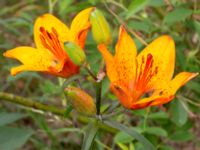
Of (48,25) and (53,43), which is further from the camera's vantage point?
(48,25)

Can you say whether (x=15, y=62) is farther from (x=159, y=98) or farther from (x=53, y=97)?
(x=159, y=98)

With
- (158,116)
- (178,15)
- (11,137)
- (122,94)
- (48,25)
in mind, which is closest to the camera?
(122,94)

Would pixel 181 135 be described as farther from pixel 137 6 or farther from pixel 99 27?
pixel 99 27

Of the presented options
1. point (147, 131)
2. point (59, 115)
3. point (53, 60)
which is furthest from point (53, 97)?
point (53, 60)

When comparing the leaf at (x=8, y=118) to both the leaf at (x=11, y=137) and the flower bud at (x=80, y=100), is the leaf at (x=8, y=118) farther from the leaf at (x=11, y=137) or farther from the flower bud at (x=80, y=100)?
the flower bud at (x=80, y=100)

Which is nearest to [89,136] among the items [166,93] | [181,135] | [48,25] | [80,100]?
[80,100]

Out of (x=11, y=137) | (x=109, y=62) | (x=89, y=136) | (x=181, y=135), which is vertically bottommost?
(x=181, y=135)

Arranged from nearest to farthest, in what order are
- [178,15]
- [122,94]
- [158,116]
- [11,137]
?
1. [122,94]
2. [11,137]
3. [178,15]
4. [158,116]
